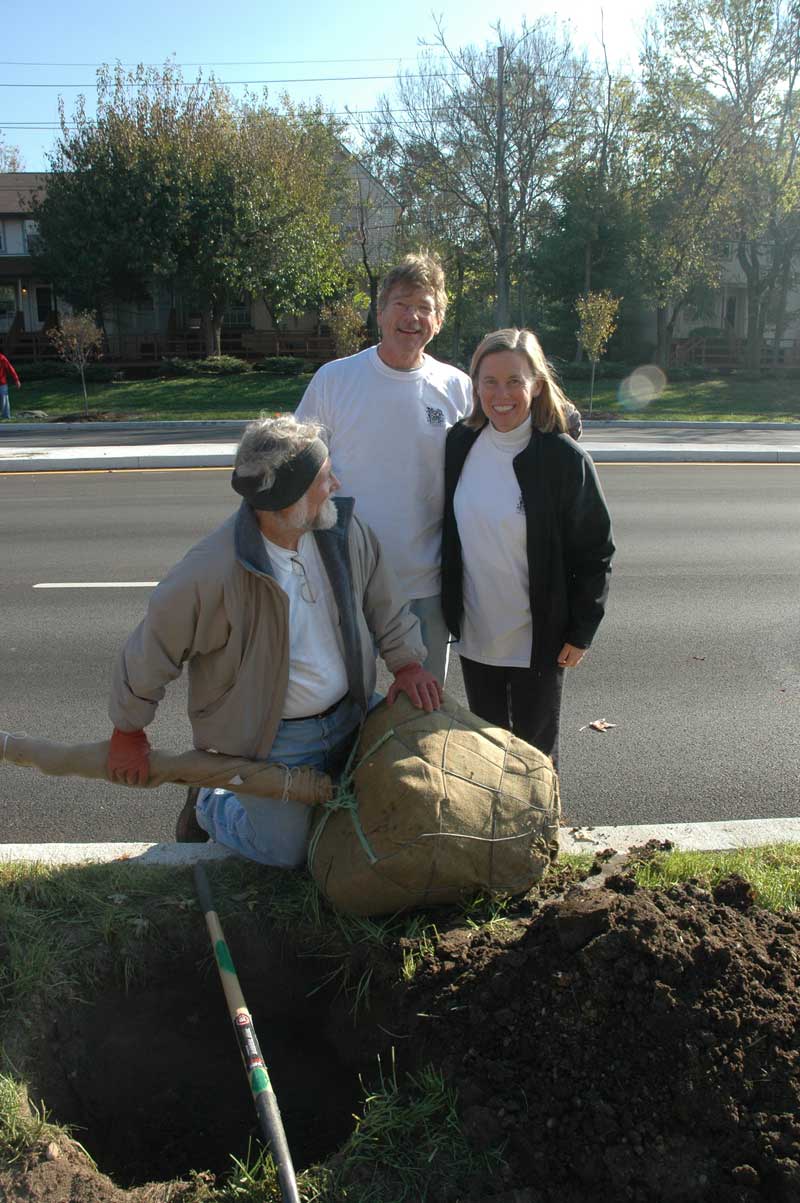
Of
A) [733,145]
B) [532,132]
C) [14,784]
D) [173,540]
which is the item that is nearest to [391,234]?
[532,132]

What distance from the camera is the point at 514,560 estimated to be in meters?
3.55

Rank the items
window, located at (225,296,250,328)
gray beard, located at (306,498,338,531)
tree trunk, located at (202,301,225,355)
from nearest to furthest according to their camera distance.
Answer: gray beard, located at (306,498,338,531) < tree trunk, located at (202,301,225,355) < window, located at (225,296,250,328)

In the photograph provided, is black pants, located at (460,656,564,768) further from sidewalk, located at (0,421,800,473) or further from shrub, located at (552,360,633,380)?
shrub, located at (552,360,633,380)

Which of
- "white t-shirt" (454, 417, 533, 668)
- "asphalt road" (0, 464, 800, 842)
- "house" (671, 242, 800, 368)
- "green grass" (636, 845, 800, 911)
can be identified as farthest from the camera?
"house" (671, 242, 800, 368)

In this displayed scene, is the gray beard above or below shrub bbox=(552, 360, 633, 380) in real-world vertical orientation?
below

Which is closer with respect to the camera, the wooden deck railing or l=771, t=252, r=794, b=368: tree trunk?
l=771, t=252, r=794, b=368: tree trunk

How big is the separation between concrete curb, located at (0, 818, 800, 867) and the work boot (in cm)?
12

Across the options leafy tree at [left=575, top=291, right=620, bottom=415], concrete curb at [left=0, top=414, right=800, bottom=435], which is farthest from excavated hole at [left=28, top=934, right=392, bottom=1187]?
leafy tree at [left=575, top=291, right=620, bottom=415]

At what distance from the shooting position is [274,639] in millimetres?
3057

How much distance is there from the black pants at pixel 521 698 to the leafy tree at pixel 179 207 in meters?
31.5

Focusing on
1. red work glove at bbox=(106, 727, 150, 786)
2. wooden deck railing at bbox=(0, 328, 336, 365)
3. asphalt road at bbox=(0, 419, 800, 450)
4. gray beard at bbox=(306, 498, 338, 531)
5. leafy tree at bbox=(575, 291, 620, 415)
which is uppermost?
wooden deck railing at bbox=(0, 328, 336, 365)

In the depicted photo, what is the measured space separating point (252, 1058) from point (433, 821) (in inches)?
31.3

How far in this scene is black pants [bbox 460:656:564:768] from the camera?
3688mm

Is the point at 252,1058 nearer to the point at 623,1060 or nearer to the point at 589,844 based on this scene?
the point at 623,1060
